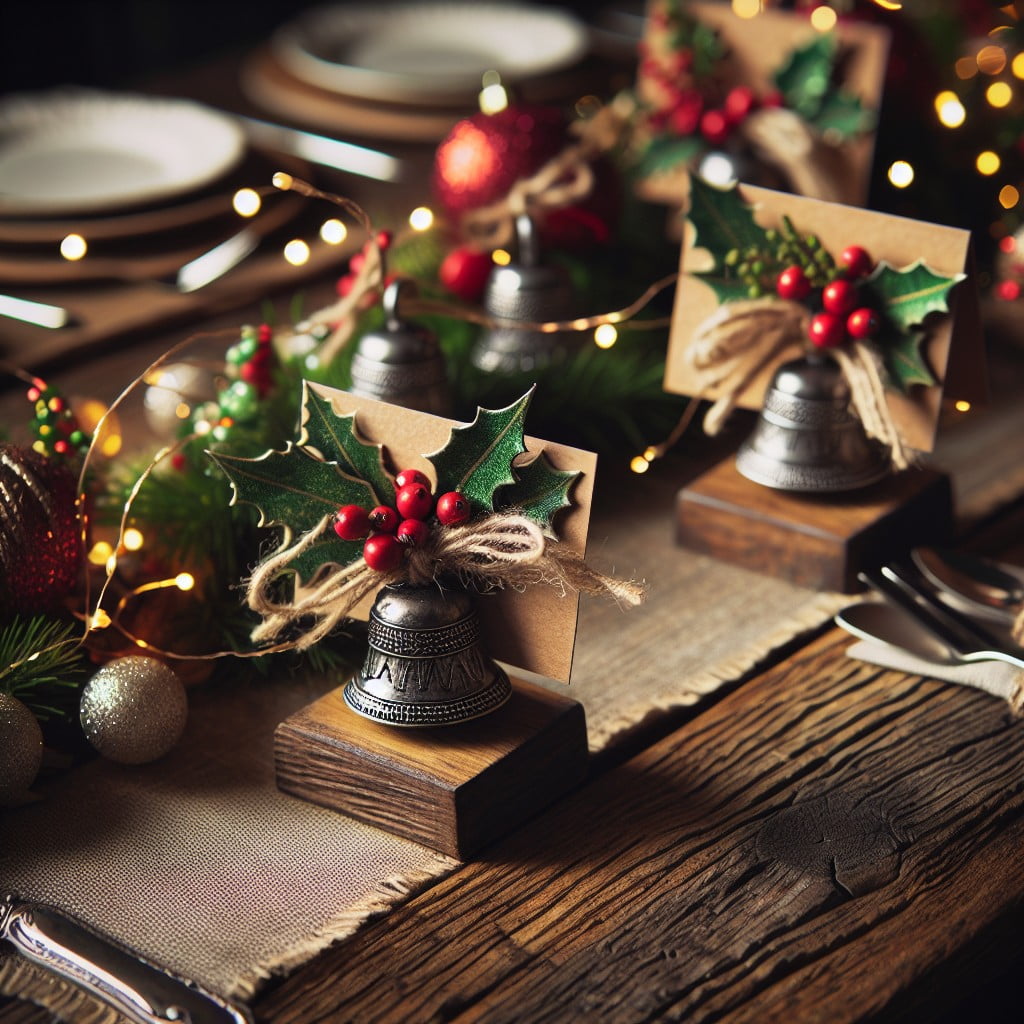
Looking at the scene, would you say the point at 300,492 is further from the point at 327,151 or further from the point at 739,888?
the point at 327,151

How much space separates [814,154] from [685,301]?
380 mm

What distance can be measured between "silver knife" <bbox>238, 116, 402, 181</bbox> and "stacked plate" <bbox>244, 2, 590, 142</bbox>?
0.05 meters

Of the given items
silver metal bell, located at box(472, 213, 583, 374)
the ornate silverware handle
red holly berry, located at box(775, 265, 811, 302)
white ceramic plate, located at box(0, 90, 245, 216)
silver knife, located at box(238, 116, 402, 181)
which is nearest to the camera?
the ornate silverware handle

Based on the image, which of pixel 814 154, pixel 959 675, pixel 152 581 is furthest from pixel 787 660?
pixel 814 154

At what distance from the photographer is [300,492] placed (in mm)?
865

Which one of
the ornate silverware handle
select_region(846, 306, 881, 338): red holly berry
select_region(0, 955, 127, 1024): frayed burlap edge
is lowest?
select_region(0, 955, 127, 1024): frayed burlap edge

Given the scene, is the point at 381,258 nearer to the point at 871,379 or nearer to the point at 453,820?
the point at 871,379

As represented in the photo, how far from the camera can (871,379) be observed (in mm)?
1046

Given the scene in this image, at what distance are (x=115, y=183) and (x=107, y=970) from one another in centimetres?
118

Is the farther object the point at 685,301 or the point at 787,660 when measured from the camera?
the point at 685,301

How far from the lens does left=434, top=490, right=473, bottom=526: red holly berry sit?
83 centimetres

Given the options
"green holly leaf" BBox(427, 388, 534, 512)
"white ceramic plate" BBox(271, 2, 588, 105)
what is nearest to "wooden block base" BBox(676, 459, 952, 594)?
"green holly leaf" BBox(427, 388, 534, 512)

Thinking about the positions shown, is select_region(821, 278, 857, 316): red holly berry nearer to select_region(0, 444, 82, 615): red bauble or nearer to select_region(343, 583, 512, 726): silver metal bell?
select_region(343, 583, 512, 726): silver metal bell

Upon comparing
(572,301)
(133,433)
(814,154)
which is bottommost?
(133,433)
